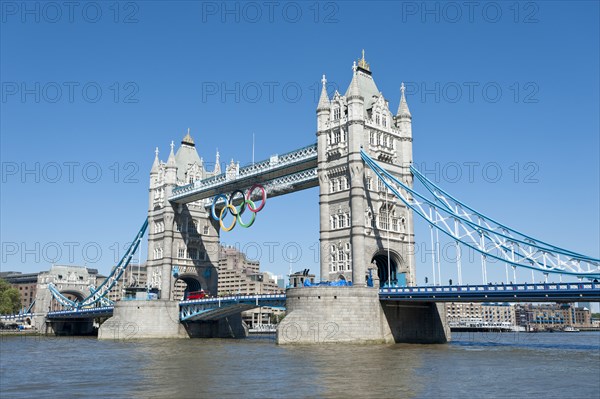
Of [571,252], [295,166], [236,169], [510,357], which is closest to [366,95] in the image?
[295,166]

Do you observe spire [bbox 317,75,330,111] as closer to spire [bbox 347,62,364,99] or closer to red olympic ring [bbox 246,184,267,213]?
spire [bbox 347,62,364,99]

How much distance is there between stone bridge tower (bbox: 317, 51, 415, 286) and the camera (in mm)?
64062

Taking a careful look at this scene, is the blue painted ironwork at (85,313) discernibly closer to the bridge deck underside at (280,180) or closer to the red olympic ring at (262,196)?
the bridge deck underside at (280,180)

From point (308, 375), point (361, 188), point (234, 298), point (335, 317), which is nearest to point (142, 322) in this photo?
point (234, 298)

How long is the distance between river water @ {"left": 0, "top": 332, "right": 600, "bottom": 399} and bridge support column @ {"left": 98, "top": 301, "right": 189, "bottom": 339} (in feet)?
110

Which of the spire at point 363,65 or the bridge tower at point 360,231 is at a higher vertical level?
the spire at point 363,65

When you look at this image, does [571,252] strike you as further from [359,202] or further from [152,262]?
[152,262]

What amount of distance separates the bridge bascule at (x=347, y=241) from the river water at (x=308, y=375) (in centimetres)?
872

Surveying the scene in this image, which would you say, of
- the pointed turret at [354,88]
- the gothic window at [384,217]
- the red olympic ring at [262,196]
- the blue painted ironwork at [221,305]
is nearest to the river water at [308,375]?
the gothic window at [384,217]

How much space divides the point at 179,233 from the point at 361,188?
1534 inches

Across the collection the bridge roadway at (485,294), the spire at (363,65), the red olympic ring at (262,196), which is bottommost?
the bridge roadway at (485,294)

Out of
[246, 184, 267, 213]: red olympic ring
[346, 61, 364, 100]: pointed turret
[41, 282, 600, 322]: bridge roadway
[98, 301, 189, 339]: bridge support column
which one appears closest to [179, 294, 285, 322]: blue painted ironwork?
[41, 282, 600, 322]: bridge roadway

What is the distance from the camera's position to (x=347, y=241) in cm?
6488

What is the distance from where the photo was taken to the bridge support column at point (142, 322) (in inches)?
3204
